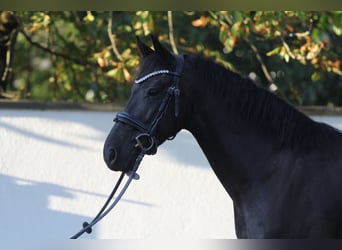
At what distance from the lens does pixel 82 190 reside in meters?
5.27

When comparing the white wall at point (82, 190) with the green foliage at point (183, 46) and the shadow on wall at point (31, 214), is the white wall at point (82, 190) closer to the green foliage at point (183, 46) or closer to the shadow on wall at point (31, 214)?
the shadow on wall at point (31, 214)

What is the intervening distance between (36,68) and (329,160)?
8.27 meters

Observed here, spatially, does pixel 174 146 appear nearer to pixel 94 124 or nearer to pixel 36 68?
pixel 94 124

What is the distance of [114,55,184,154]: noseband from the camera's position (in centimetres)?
331

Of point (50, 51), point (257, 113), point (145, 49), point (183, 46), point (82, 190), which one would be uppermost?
point (145, 49)

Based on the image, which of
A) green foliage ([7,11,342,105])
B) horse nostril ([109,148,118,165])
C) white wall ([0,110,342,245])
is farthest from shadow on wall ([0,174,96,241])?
horse nostril ([109,148,118,165])

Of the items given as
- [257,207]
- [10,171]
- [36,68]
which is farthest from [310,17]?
[36,68]

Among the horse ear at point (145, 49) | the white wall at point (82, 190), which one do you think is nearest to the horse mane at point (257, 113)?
the horse ear at point (145, 49)

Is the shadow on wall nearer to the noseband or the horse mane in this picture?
the noseband

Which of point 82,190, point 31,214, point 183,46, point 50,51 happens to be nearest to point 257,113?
point 82,190

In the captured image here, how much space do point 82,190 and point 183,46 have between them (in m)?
2.81

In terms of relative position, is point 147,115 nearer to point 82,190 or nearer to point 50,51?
point 82,190

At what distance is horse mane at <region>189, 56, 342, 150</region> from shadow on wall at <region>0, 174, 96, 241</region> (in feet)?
7.18

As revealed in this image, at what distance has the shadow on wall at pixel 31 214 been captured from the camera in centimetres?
525
